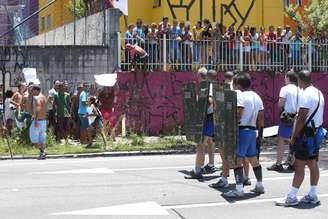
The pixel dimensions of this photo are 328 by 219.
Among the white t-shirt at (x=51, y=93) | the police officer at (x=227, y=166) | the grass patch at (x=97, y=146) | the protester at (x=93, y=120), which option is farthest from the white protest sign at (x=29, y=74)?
the police officer at (x=227, y=166)

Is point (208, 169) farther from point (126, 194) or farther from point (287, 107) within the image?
point (126, 194)

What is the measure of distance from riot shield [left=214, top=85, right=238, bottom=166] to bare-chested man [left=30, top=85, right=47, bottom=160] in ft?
21.5

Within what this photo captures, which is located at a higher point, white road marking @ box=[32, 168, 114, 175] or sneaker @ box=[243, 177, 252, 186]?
sneaker @ box=[243, 177, 252, 186]

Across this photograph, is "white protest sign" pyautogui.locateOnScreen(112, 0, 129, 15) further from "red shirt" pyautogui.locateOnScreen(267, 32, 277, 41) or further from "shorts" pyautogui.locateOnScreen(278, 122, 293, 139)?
"shorts" pyautogui.locateOnScreen(278, 122, 293, 139)

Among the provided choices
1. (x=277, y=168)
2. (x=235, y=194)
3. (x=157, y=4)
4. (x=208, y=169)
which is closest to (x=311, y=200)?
(x=235, y=194)

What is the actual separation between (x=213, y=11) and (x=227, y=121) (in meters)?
22.1

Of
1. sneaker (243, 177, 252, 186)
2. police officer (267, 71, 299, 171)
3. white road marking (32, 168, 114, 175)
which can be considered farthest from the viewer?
white road marking (32, 168, 114, 175)

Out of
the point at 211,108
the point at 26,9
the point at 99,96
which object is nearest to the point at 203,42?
the point at 99,96

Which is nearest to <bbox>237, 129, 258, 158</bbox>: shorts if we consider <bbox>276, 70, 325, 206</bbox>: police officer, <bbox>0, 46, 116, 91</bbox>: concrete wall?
<bbox>276, 70, 325, 206</bbox>: police officer

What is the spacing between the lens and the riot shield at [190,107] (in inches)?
448

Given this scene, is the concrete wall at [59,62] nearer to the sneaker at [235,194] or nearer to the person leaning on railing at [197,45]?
the person leaning on railing at [197,45]

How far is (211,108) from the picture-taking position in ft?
36.2

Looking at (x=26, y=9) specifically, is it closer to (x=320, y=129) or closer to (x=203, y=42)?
(x=203, y=42)

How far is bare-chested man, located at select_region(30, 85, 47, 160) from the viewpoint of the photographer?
1517cm
